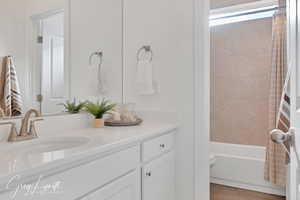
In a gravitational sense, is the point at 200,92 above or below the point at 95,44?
below

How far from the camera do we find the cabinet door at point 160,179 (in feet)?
4.40

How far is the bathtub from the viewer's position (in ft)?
8.23

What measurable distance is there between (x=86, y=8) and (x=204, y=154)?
1.39 metres

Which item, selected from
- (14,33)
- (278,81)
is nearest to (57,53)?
(14,33)

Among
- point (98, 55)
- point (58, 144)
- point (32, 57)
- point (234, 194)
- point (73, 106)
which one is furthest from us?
point (234, 194)

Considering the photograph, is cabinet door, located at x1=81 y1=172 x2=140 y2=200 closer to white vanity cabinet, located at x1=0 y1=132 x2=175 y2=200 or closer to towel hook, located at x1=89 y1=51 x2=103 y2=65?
white vanity cabinet, located at x1=0 y1=132 x2=175 y2=200

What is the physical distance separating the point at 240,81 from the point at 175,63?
1587 mm

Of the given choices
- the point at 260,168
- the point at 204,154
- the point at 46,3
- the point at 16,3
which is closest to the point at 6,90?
the point at 16,3

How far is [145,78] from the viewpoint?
1757 mm

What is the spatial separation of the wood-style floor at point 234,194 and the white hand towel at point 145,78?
4.56ft

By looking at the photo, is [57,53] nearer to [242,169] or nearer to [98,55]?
[98,55]

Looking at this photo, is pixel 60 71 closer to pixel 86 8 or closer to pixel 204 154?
pixel 86 8

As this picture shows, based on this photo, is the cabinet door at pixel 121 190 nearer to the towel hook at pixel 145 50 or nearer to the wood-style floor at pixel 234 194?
the towel hook at pixel 145 50

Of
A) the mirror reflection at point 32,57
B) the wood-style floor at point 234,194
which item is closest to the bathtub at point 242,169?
the wood-style floor at point 234,194
